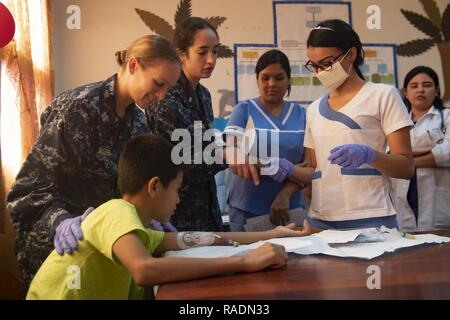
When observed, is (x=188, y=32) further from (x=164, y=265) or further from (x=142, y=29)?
(x=164, y=265)

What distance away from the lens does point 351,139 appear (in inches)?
45.2

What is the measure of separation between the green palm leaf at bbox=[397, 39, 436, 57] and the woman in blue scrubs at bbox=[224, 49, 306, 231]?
526 millimetres

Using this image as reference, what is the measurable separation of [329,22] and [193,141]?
1.62 ft

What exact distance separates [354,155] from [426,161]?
86cm

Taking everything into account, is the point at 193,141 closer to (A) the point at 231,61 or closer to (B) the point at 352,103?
(B) the point at 352,103

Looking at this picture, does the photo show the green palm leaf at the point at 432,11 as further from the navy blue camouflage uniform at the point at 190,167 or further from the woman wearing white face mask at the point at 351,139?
the navy blue camouflage uniform at the point at 190,167

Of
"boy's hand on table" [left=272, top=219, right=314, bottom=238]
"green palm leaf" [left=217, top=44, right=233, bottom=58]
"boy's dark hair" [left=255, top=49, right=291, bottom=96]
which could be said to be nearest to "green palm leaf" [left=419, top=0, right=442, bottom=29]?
"boy's dark hair" [left=255, top=49, right=291, bottom=96]

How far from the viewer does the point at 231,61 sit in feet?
5.46

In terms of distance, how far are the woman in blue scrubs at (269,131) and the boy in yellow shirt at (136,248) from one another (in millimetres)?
378

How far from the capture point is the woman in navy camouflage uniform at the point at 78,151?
3.05 feet

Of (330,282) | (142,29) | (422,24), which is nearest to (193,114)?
(142,29)

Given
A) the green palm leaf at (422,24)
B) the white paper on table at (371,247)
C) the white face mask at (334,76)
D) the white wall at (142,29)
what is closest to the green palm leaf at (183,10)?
the white wall at (142,29)

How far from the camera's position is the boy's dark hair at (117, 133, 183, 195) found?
92cm
